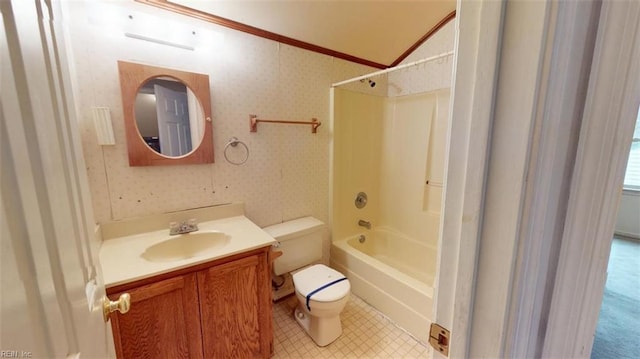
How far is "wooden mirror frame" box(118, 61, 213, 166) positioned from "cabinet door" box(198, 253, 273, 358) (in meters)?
0.77

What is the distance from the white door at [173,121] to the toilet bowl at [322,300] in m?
1.23

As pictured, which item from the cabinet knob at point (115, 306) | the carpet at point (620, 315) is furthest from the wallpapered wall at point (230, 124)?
the carpet at point (620, 315)

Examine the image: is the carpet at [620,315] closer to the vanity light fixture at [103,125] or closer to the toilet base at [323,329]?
the toilet base at [323,329]

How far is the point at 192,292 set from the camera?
3.92ft

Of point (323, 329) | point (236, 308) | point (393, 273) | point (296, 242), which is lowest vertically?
point (323, 329)

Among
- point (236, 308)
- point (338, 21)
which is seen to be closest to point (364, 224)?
point (236, 308)

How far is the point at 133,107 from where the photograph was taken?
1400 mm

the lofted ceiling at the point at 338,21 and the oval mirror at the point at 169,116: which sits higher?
the lofted ceiling at the point at 338,21

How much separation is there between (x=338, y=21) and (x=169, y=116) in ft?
4.71

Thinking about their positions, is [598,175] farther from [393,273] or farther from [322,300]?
[393,273]

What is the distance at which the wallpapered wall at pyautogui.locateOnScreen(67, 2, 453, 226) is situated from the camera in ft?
4.33

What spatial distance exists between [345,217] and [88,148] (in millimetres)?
2077

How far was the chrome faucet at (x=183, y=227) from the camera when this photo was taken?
4.94 ft

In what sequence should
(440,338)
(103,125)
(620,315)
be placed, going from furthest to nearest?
(620,315) < (103,125) < (440,338)
